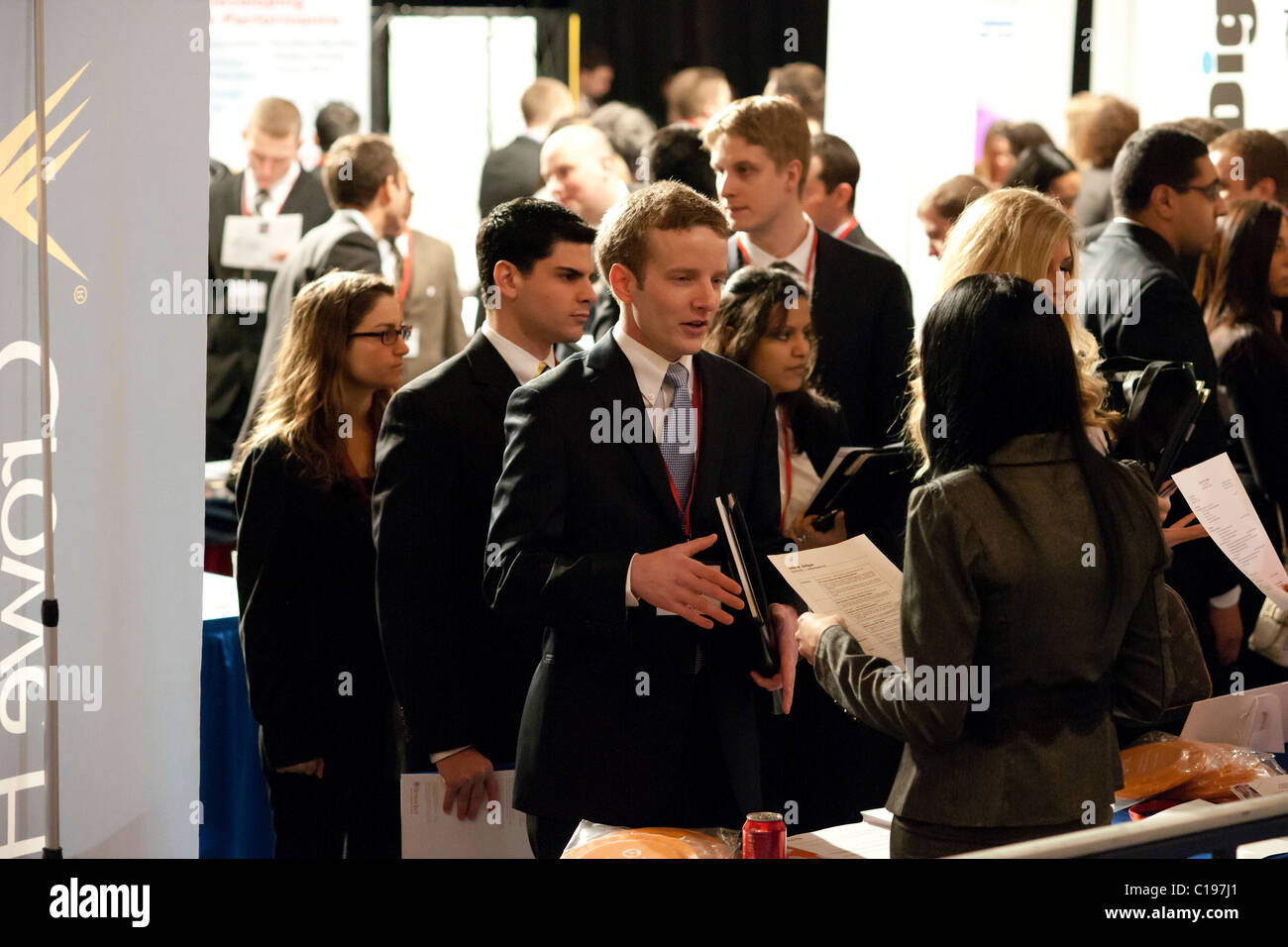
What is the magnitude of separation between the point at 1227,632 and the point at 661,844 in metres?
2.17

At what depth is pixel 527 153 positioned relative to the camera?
714cm

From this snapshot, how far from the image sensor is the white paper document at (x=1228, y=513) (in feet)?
8.77

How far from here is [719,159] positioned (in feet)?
12.4

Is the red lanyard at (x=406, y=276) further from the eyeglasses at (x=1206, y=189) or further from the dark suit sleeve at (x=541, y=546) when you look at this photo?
the dark suit sleeve at (x=541, y=546)

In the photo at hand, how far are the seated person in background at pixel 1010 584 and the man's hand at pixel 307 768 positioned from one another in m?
1.49

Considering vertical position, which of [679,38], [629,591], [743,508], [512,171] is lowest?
[629,591]

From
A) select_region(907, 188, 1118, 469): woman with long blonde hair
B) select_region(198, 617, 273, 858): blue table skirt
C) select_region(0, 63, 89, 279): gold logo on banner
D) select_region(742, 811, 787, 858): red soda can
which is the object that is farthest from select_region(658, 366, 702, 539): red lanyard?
select_region(198, 617, 273, 858): blue table skirt

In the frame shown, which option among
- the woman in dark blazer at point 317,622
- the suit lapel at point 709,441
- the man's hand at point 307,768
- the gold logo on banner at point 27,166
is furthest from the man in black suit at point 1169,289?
the gold logo on banner at point 27,166

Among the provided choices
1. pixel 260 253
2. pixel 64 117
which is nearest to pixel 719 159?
pixel 64 117

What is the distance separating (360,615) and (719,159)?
167cm

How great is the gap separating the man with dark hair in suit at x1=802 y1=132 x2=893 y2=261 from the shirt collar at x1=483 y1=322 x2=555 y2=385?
279cm

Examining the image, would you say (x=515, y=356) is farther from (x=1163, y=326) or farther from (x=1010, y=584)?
(x=1163, y=326)

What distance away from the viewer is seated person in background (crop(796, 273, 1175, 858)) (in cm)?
179

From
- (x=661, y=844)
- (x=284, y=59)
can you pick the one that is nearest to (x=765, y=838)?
(x=661, y=844)
